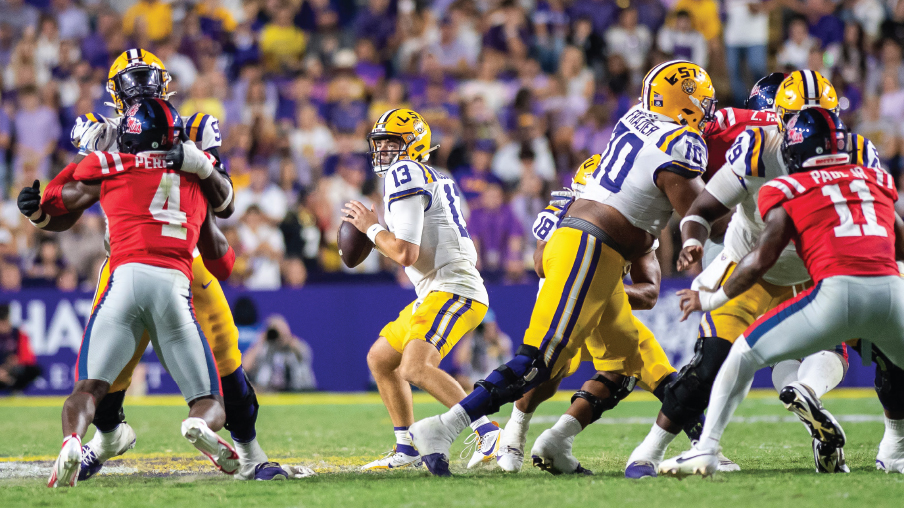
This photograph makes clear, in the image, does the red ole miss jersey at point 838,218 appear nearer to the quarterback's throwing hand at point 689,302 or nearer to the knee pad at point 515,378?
the quarterback's throwing hand at point 689,302

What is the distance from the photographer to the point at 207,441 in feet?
14.7

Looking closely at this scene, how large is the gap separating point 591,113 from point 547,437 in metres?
9.04

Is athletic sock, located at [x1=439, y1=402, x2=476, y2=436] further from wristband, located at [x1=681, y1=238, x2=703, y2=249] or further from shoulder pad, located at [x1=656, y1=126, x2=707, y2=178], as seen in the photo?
shoulder pad, located at [x1=656, y1=126, x2=707, y2=178]

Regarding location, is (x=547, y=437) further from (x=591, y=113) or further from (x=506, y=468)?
(x=591, y=113)

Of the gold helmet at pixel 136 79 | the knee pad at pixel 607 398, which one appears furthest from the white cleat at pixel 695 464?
the gold helmet at pixel 136 79

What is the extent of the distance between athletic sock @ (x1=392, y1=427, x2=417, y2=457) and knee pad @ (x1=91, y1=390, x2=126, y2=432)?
1.58m

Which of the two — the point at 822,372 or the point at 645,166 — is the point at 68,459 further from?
the point at 822,372

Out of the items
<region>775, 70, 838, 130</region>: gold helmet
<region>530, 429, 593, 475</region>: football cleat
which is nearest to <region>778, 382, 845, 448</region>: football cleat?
<region>530, 429, 593, 475</region>: football cleat

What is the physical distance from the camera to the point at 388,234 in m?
5.48

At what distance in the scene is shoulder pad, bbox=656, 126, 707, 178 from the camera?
16.0 feet

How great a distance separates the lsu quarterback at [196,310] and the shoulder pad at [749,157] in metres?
2.63

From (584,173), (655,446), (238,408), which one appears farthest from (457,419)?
(584,173)

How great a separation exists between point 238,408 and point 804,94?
3.41 metres

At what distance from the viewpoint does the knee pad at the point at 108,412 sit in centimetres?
520
